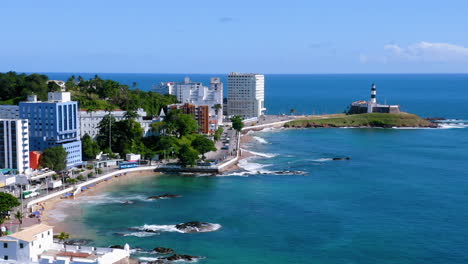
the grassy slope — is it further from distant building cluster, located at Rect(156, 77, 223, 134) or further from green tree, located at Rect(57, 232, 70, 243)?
green tree, located at Rect(57, 232, 70, 243)

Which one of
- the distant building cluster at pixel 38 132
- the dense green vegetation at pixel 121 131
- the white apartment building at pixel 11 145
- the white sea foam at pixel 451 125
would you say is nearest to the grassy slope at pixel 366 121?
the white sea foam at pixel 451 125

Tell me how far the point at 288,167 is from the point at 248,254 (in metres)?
36.6

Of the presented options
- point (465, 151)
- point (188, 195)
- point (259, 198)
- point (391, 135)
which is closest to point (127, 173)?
point (188, 195)

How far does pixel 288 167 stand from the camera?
7681 cm

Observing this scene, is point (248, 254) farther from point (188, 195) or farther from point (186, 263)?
point (188, 195)

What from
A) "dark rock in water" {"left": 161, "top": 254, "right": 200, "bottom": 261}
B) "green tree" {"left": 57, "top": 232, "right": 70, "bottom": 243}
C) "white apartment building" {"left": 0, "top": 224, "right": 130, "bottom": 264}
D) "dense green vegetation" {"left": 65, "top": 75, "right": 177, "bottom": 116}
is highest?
"dense green vegetation" {"left": 65, "top": 75, "right": 177, "bottom": 116}

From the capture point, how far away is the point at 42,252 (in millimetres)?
36125

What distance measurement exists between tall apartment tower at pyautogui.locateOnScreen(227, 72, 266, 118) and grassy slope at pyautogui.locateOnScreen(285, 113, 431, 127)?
53.3ft

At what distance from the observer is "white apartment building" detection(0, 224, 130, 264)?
114 ft

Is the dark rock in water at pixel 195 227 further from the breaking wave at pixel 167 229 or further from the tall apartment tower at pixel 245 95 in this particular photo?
the tall apartment tower at pixel 245 95

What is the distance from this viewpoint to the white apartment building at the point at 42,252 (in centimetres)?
3472

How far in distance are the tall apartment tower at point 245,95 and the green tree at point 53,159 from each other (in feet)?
274

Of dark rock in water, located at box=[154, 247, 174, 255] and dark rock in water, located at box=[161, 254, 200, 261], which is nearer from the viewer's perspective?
dark rock in water, located at box=[161, 254, 200, 261]

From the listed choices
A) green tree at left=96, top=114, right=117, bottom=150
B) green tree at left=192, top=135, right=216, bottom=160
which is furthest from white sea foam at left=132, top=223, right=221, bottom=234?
green tree at left=96, top=114, right=117, bottom=150
